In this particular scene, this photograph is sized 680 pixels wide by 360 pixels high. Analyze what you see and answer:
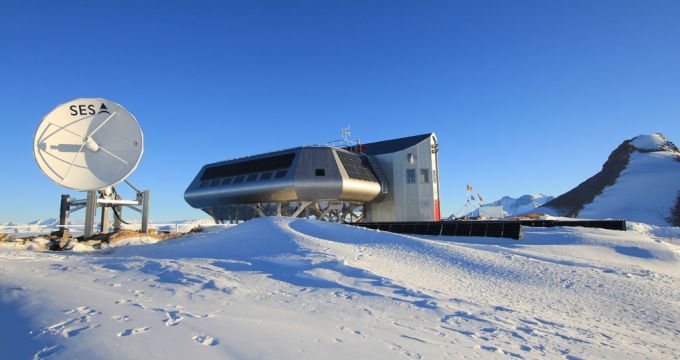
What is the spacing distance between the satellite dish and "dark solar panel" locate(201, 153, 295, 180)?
27626mm

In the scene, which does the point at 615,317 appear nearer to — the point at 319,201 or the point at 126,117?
the point at 126,117

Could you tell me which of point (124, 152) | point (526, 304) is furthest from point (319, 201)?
point (526, 304)

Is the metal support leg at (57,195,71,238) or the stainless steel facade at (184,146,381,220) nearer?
the metal support leg at (57,195,71,238)

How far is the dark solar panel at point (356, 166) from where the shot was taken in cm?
5734

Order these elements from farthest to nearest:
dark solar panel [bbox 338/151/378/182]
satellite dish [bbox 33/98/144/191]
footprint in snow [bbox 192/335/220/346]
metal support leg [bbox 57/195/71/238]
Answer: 1. dark solar panel [bbox 338/151/378/182]
2. metal support leg [bbox 57/195/71/238]
3. satellite dish [bbox 33/98/144/191]
4. footprint in snow [bbox 192/335/220/346]

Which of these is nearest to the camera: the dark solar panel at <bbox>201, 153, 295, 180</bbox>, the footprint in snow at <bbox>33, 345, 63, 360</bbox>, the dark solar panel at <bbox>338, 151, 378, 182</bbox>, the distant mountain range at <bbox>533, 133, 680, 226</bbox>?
the footprint in snow at <bbox>33, 345, 63, 360</bbox>

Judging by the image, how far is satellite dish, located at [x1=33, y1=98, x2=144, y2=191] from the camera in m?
28.0

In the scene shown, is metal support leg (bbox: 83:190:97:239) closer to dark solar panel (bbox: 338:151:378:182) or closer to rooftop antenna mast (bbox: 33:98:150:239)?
rooftop antenna mast (bbox: 33:98:150:239)

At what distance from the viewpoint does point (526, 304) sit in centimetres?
1026

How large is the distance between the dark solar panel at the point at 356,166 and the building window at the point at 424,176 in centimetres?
640

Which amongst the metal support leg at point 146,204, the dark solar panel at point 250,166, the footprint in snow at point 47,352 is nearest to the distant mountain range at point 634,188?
the dark solar panel at point 250,166

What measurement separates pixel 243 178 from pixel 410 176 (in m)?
23.2

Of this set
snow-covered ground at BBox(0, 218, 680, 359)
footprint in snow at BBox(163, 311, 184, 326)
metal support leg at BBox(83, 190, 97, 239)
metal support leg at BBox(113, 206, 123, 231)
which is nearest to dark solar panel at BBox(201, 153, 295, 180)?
→ metal support leg at BBox(113, 206, 123, 231)

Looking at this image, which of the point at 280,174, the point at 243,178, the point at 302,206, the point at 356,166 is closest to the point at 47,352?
the point at 280,174
